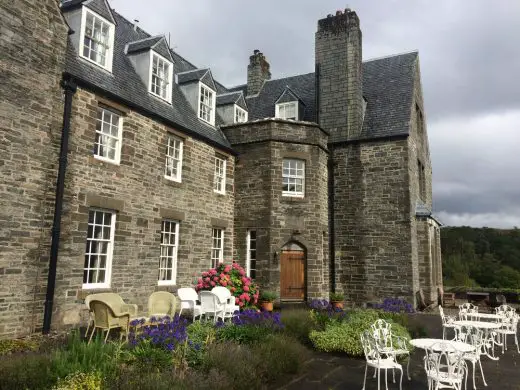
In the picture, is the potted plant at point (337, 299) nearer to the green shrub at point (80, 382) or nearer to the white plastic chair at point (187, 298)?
the white plastic chair at point (187, 298)

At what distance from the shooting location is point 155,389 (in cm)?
456

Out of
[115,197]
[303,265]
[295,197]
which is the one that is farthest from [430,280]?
[115,197]

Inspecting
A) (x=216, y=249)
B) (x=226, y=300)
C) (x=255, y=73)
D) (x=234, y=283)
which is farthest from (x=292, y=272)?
(x=255, y=73)

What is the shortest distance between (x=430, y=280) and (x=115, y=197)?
13.0 metres

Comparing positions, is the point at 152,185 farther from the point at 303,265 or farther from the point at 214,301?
the point at 303,265

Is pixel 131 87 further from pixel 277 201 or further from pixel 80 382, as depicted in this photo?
pixel 80 382

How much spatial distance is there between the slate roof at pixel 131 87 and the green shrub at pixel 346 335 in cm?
810

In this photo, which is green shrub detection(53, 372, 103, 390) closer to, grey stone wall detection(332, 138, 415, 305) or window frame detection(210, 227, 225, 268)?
window frame detection(210, 227, 225, 268)

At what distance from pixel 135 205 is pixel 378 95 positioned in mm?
12647

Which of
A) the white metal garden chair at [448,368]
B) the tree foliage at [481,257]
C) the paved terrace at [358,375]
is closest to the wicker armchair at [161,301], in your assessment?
the paved terrace at [358,375]

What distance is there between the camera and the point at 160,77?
45.6 feet

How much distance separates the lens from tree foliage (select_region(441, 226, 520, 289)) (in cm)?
3453

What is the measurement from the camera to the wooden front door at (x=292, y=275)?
15266mm

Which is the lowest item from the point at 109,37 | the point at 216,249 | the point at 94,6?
the point at 216,249
